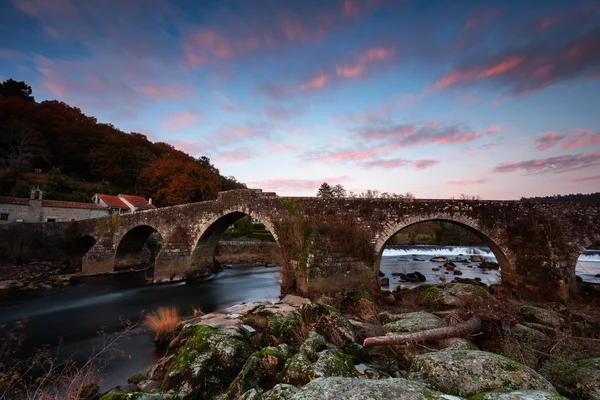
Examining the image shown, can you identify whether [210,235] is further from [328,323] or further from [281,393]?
[281,393]

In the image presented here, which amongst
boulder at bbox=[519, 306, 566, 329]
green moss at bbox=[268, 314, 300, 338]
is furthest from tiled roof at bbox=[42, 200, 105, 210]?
boulder at bbox=[519, 306, 566, 329]

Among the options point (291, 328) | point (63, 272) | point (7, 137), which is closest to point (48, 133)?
point (7, 137)

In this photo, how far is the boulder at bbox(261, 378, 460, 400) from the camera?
7.57 feet

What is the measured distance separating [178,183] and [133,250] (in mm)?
14023

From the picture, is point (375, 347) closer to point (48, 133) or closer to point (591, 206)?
point (591, 206)

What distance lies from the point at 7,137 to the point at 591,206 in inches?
2172

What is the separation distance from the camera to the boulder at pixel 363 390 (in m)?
2.31

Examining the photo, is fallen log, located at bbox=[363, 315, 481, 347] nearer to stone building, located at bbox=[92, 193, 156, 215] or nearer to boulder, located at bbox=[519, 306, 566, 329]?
boulder, located at bbox=[519, 306, 566, 329]

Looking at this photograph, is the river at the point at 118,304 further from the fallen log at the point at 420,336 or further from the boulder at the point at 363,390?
the boulder at the point at 363,390

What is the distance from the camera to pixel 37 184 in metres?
31.2

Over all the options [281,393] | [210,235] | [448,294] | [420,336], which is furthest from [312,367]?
[210,235]

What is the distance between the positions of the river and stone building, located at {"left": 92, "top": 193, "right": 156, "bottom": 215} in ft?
55.4

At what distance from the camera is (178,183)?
34.4 meters

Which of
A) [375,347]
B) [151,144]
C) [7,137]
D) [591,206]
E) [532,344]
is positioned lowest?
[375,347]
